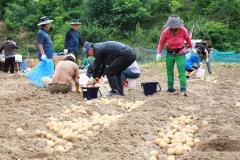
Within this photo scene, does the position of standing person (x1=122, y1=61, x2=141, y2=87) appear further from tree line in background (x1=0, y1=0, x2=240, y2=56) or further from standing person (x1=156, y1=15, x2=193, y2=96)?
tree line in background (x1=0, y1=0, x2=240, y2=56)

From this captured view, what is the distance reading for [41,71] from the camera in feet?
38.0

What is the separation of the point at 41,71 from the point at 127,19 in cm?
2221

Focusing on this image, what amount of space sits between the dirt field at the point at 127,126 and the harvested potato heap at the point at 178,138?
0.09 m

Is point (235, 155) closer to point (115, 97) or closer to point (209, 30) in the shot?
point (115, 97)

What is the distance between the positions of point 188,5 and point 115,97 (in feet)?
85.8

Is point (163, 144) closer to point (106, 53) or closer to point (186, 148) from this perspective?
point (186, 148)

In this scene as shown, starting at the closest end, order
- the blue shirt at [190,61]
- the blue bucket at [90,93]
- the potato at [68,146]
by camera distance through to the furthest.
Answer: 1. the potato at [68,146]
2. the blue bucket at [90,93]
3. the blue shirt at [190,61]

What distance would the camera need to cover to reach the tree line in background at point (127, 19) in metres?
29.9

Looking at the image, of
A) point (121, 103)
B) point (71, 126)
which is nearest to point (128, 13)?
point (121, 103)

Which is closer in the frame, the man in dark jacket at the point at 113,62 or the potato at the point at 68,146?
the potato at the point at 68,146

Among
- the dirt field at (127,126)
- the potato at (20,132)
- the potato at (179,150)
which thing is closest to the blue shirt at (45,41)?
the dirt field at (127,126)

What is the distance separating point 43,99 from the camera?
9.33 meters

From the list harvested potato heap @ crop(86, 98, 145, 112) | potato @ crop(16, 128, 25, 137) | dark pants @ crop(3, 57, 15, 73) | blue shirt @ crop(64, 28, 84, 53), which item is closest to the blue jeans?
harvested potato heap @ crop(86, 98, 145, 112)

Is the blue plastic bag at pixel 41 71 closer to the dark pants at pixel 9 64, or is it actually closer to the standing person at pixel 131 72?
the standing person at pixel 131 72
